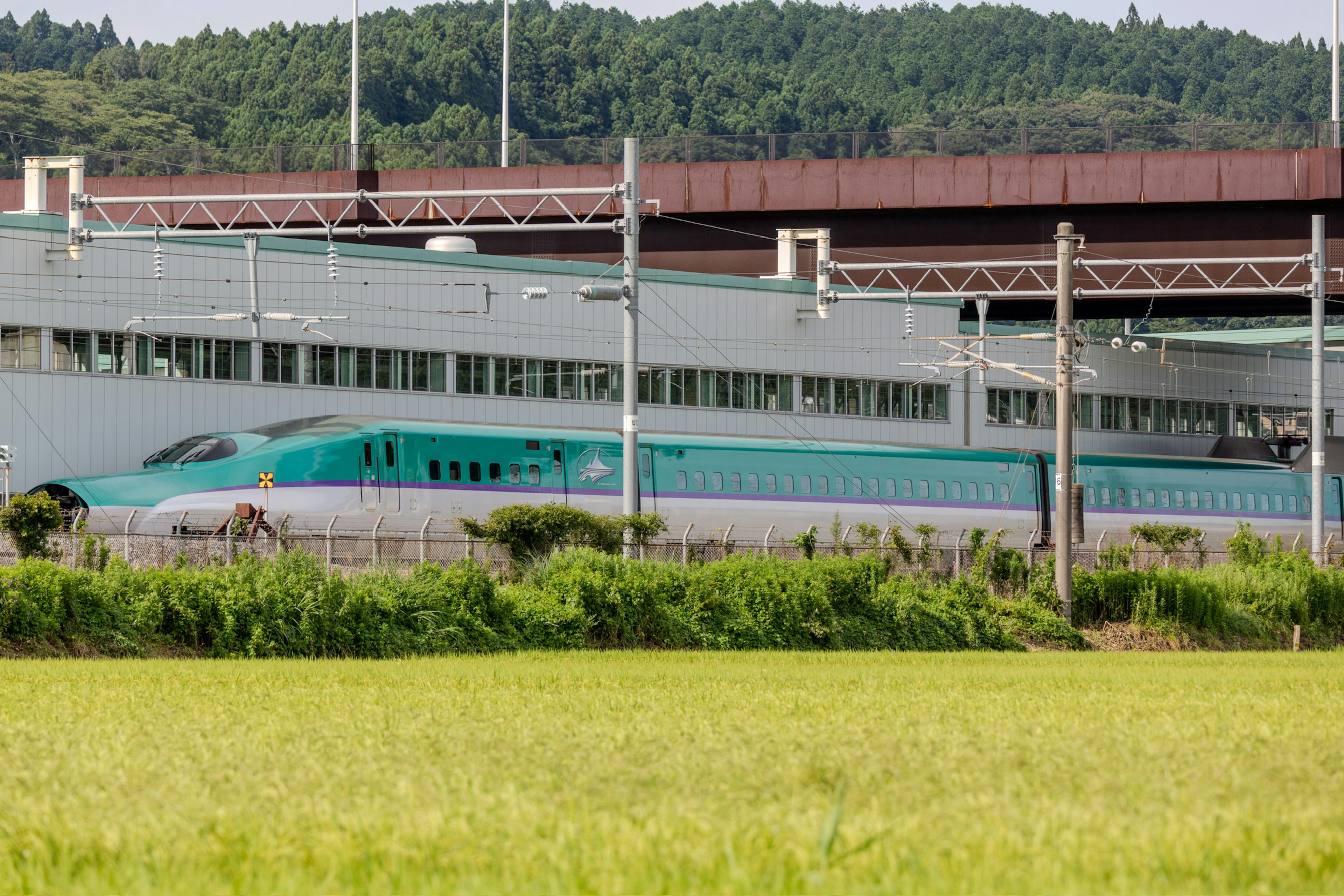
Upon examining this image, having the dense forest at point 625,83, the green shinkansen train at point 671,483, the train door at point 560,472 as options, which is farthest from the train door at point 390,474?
the dense forest at point 625,83

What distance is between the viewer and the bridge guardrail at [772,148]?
51.6 metres

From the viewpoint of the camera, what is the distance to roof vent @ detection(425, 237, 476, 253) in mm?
45719

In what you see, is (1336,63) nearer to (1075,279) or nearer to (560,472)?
(1075,279)

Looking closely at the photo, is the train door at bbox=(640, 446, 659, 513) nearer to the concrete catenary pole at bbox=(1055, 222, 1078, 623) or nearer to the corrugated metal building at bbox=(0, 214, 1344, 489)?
the corrugated metal building at bbox=(0, 214, 1344, 489)

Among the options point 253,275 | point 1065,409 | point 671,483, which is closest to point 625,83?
point 253,275

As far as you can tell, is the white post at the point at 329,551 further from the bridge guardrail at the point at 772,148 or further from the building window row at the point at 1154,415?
the building window row at the point at 1154,415

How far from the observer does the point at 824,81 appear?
121m

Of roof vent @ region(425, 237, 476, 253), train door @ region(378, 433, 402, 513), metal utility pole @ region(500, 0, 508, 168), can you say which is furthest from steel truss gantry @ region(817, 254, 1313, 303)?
train door @ region(378, 433, 402, 513)

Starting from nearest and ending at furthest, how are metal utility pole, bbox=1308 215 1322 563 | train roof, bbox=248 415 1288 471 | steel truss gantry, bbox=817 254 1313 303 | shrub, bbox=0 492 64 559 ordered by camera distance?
shrub, bbox=0 492 64 559 → train roof, bbox=248 415 1288 471 → metal utility pole, bbox=1308 215 1322 563 → steel truss gantry, bbox=817 254 1313 303

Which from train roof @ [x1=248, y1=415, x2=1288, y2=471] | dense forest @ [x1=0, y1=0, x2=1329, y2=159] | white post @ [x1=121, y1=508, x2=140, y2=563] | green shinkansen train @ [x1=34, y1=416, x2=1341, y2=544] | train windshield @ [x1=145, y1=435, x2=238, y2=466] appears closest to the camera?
white post @ [x1=121, y1=508, x2=140, y2=563]

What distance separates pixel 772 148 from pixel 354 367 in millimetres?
18313

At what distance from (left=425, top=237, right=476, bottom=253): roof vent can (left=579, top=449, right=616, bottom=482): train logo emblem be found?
36.7ft

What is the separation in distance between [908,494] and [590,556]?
767 inches

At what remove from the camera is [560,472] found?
1421 inches
